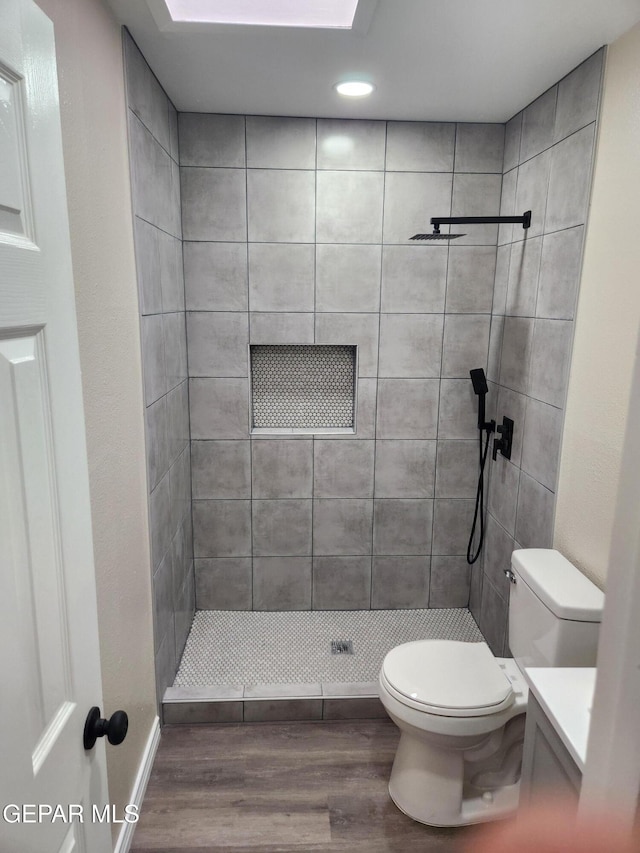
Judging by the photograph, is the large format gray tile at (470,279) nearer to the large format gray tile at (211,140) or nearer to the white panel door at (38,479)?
the large format gray tile at (211,140)

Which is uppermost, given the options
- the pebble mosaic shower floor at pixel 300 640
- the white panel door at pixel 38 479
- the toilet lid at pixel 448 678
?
the white panel door at pixel 38 479

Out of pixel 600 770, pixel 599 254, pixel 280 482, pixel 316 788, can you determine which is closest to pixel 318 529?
pixel 280 482

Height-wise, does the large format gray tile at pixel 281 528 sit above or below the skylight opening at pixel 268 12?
below

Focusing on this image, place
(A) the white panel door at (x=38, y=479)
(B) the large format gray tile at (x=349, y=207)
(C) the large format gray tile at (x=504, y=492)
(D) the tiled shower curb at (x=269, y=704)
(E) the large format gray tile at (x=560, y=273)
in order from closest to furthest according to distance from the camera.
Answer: (A) the white panel door at (x=38, y=479) → (E) the large format gray tile at (x=560, y=273) → (D) the tiled shower curb at (x=269, y=704) → (C) the large format gray tile at (x=504, y=492) → (B) the large format gray tile at (x=349, y=207)

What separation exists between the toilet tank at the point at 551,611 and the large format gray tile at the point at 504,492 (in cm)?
41

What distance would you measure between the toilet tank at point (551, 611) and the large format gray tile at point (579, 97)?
1.51 meters

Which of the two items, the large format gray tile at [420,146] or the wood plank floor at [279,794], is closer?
the wood plank floor at [279,794]

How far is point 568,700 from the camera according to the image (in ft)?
4.22

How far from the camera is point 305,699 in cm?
234

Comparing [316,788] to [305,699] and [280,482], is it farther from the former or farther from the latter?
[280,482]

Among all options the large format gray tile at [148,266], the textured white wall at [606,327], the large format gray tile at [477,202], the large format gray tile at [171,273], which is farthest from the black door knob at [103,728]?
the large format gray tile at [477,202]

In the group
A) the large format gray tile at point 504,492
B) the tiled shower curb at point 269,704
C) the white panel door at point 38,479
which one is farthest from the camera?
the large format gray tile at point 504,492

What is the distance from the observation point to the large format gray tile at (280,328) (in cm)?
268

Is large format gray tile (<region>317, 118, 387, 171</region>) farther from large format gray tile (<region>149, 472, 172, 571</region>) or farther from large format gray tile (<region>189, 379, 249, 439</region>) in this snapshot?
large format gray tile (<region>149, 472, 172, 571</region>)
